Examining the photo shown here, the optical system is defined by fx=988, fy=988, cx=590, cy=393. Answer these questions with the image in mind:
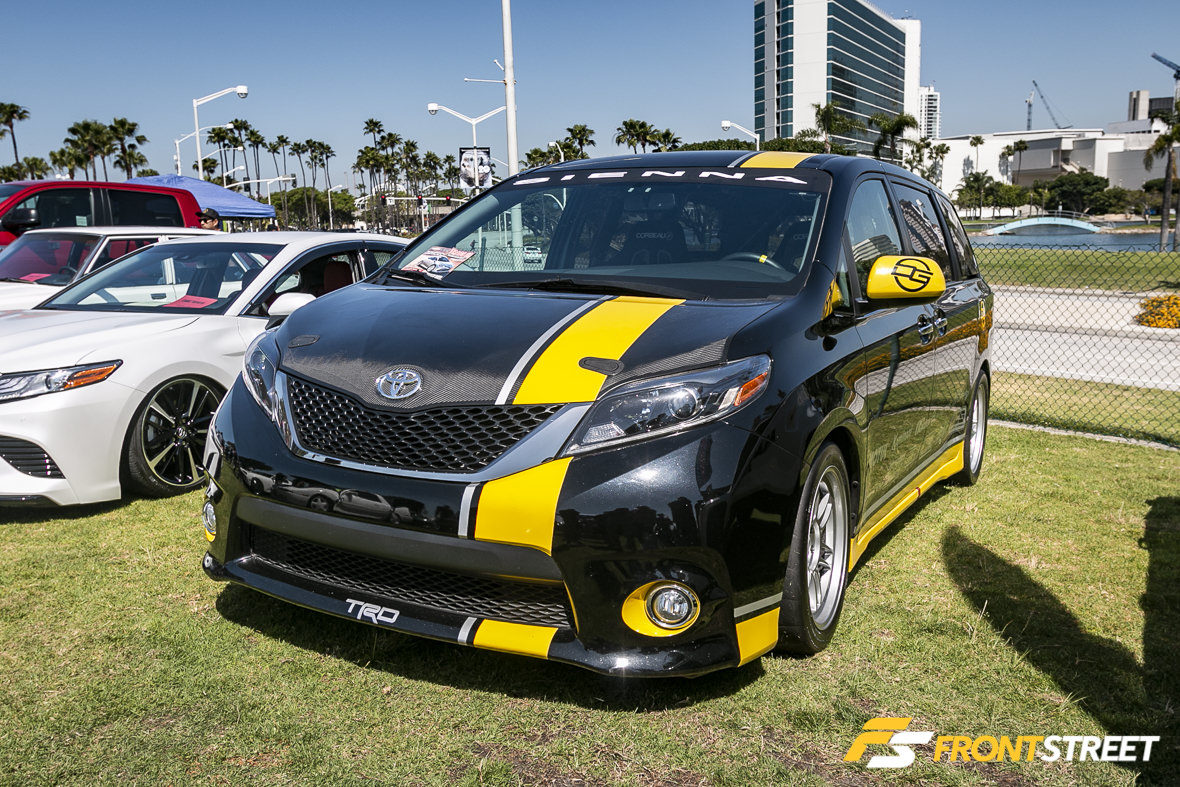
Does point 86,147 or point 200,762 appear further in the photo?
point 86,147

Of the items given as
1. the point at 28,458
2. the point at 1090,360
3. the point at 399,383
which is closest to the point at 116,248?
the point at 28,458

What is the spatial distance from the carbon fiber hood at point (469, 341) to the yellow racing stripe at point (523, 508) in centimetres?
26

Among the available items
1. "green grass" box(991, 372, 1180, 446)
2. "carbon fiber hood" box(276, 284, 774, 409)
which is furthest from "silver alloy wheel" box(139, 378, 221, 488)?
"green grass" box(991, 372, 1180, 446)

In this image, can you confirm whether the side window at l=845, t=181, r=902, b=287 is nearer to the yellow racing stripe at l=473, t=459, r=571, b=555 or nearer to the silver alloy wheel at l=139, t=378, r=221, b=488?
the yellow racing stripe at l=473, t=459, r=571, b=555

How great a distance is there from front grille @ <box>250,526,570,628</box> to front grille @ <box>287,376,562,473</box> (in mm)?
307

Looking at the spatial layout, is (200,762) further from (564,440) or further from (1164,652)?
(1164,652)

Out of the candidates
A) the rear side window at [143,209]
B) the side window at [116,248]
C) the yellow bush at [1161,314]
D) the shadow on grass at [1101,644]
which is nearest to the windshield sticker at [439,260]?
the shadow on grass at [1101,644]

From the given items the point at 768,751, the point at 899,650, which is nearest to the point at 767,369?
the point at 768,751

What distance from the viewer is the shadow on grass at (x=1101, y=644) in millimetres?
3051

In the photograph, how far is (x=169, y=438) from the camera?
5.33m

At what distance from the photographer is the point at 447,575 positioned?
2900 millimetres

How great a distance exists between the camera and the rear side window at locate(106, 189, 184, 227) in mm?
11789

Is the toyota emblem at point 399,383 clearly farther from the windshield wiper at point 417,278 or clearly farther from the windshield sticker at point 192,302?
the windshield sticker at point 192,302

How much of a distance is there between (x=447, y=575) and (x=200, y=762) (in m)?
0.83
